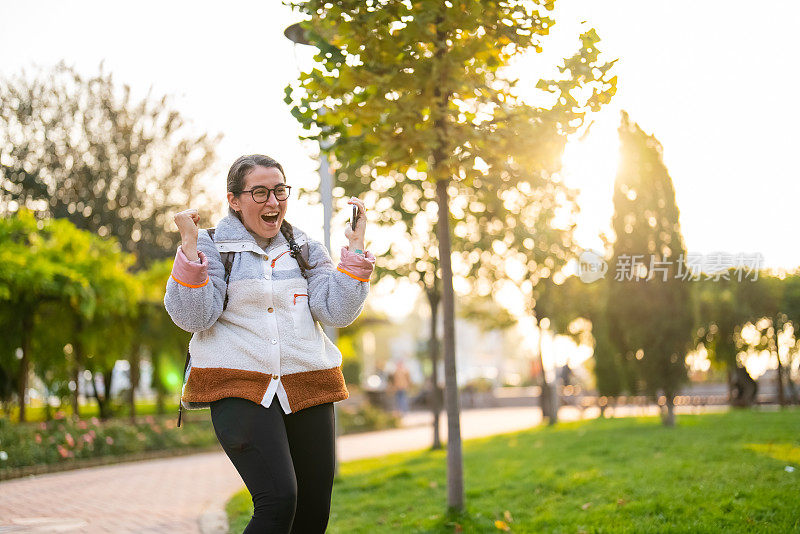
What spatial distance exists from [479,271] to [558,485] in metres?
7.66

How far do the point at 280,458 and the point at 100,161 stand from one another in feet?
69.4

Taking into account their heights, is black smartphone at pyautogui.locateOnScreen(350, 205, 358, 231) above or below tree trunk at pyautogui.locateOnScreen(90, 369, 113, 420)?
above

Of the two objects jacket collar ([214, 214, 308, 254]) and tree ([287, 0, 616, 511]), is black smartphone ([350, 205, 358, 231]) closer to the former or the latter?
jacket collar ([214, 214, 308, 254])

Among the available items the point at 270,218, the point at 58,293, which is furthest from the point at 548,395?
the point at 270,218

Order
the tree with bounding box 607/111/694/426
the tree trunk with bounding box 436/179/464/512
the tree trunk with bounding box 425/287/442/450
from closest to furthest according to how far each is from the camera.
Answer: the tree trunk with bounding box 436/179/464/512, the tree with bounding box 607/111/694/426, the tree trunk with bounding box 425/287/442/450

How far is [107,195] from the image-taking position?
22719 mm

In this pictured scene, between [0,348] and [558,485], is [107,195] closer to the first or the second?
[0,348]

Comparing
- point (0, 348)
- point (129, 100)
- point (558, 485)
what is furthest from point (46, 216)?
point (558, 485)

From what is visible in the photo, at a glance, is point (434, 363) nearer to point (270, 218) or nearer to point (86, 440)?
point (86, 440)

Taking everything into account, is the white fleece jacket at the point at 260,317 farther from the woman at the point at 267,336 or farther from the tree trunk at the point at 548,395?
the tree trunk at the point at 548,395

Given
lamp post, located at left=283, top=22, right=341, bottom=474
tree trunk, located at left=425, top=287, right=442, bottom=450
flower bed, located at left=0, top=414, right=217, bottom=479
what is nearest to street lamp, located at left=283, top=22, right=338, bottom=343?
lamp post, located at left=283, top=22, right=341, bottom=474

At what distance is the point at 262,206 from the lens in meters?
3.17

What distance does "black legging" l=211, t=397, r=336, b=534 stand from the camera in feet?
9.46

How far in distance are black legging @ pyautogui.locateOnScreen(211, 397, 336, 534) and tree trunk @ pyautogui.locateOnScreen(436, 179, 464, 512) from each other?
2998 millimetres
